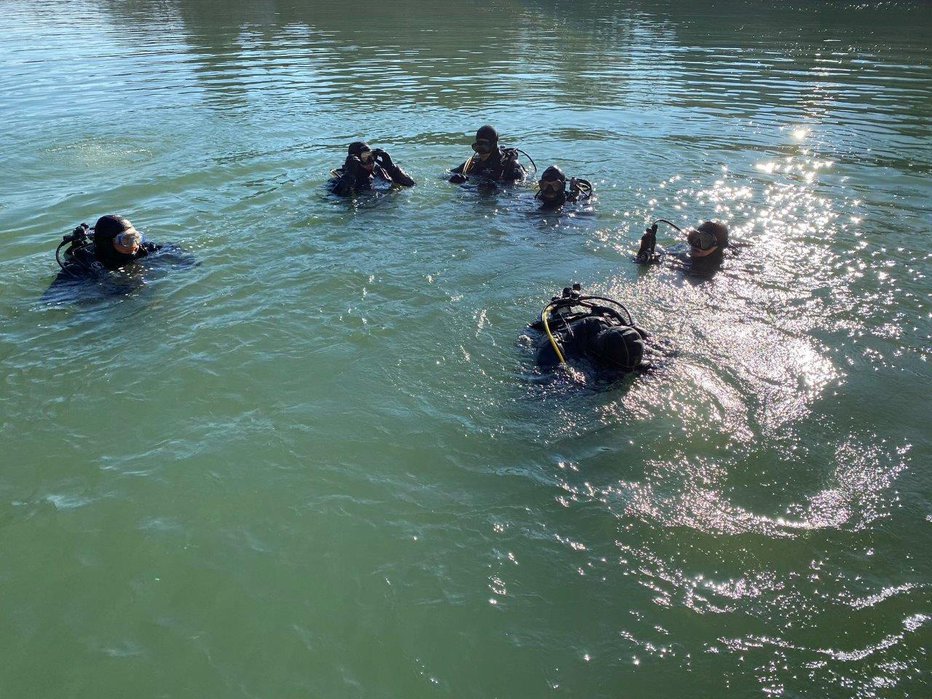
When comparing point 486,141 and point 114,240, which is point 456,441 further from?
point 486,141

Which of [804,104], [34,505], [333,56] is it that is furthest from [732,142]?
[333,56]

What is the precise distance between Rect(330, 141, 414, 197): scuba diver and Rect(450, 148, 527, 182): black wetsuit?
40.2 inches

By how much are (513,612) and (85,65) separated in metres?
24.6

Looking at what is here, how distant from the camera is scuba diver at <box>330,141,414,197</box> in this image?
995cm

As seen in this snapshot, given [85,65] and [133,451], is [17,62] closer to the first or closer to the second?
[85,65]

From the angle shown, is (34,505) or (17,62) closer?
(34,505)

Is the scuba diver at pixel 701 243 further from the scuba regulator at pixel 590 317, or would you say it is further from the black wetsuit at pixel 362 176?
the black wetsuit at pixel 362 176

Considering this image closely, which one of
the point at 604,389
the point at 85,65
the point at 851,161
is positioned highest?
the point at 85,65

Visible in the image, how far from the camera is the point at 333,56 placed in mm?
23484

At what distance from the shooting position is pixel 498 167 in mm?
10891

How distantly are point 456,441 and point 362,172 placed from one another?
632 cm

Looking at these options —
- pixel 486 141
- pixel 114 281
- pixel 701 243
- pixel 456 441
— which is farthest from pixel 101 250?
pixel 701 243

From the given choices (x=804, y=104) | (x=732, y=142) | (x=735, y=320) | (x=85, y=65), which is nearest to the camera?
(x=735, y=320)

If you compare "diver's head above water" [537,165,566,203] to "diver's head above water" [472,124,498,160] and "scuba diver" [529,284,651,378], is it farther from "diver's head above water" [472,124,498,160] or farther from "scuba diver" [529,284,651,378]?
"scuba diver" [529,284,651,378]
